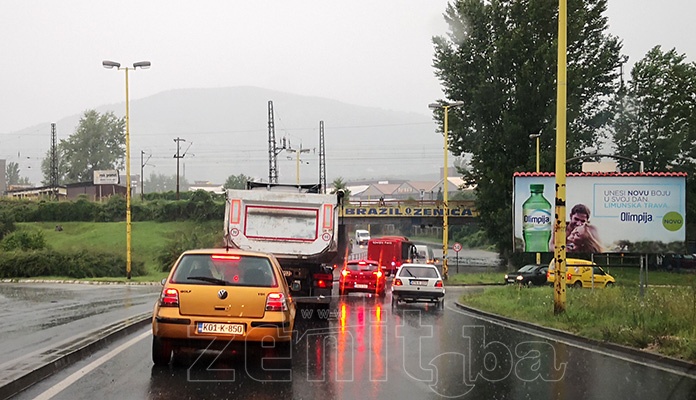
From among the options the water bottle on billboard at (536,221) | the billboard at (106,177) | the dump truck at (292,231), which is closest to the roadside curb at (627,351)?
the dump truck at (292,231)

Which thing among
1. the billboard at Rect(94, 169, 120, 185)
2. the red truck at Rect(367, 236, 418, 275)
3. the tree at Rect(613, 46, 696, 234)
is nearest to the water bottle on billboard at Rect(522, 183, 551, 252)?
the red truck at Rect(367, 236, 418, 275)

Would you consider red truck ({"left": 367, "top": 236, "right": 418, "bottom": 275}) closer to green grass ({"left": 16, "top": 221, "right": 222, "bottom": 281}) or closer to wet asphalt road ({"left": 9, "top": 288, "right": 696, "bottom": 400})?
green grass ({"left": 16, "top": 221, "right": 222, "bottom": 281})

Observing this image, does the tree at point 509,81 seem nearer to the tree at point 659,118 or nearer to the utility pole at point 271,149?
the tree at point 659,118

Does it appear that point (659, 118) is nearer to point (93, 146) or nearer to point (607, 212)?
point (607, 212)

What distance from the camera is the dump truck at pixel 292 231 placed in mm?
18312

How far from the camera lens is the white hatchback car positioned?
2339cm

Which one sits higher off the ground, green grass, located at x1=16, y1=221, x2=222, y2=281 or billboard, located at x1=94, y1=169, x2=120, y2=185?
billboard, located at x1=94, y1=169, x2=120, y2=185

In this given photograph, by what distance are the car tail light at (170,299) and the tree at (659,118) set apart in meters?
58.2

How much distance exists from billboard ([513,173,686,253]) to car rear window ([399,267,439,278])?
6.24 meters

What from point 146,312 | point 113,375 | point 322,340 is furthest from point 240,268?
point 146,312

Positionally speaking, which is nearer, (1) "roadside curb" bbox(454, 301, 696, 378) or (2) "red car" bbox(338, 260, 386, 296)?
(1) "roadside curb" bbox(454, 301, 696, 378)

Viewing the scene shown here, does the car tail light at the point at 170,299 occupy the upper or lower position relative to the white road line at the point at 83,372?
upper

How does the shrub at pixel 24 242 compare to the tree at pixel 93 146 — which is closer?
the shrub at pixel 24 242

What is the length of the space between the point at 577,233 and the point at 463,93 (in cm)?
2763
